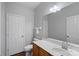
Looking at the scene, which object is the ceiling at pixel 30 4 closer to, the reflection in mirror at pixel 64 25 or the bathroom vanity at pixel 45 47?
the reflection in mirror at pixel 64 25

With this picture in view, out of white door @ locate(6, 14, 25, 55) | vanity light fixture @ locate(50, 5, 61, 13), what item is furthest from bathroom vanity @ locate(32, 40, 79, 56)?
vanity light fixture @ locate(50, 5, 61, 13)

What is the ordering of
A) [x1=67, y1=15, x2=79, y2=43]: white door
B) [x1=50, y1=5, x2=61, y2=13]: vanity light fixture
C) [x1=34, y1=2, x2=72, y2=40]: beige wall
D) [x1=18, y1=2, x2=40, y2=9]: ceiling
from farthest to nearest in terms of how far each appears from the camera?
[x1=50, y1=5, x2=61, y2=13]: vanity light fixture → [x1=34, y1=2, x2=72, y2=40]: beige wall → [x1=18, y1=2, x2=40, y2=9]: ceiling → [x1=67, y1=15, x2=79, y2=43]: white door

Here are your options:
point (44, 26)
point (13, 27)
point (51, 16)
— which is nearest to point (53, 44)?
point (44, 26)

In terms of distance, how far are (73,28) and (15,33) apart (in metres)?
0.98

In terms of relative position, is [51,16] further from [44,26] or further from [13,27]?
[13,27]

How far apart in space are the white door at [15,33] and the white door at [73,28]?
31.2 inches

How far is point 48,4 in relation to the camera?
1452 mm

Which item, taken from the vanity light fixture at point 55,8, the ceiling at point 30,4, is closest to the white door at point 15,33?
the ceiling at point 30,4

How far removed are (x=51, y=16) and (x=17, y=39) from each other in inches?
32.2

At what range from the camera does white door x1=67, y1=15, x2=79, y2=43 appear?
1.15 meters

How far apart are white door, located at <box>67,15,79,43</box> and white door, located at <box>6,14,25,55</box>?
0.79 m

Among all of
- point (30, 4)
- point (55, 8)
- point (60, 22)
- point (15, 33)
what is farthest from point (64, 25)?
point (15, 33)

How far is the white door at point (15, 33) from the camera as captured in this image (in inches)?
49.4

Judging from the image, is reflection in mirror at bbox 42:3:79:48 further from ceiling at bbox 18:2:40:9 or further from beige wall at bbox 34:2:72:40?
ceiling at bbox 18:2:40:9
